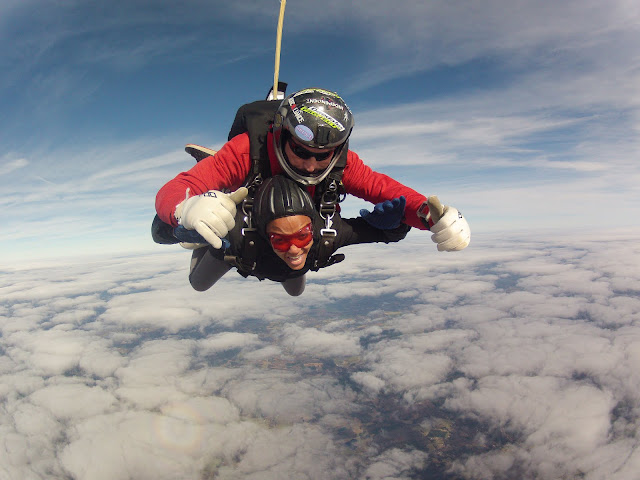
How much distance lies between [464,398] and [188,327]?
14683 cm

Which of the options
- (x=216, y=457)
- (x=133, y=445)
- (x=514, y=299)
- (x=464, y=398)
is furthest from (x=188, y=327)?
(x=514, y=299)

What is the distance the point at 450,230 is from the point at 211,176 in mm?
1962

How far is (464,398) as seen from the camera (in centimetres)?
11619

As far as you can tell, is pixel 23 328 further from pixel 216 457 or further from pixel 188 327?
pixel 216 457

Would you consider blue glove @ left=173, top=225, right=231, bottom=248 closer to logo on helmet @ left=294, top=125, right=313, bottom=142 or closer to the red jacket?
the red jacket

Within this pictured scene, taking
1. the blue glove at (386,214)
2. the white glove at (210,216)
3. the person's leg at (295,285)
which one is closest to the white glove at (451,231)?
the blue glove at (386,214)

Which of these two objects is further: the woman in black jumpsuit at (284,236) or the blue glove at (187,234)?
the woman in black jumpsuit at (284,236)

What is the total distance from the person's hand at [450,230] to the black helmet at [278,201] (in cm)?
100

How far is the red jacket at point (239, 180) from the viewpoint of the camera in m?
2.54

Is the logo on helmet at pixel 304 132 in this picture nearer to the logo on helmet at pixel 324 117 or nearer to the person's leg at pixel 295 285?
the logo on helmet at pixel 324 117

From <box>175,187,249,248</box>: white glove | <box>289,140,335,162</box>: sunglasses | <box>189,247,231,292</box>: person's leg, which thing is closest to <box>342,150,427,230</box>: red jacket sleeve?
<box>289,140,335,162</box>: sunglasses

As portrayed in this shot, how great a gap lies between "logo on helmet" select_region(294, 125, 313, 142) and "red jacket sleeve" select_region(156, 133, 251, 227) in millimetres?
573

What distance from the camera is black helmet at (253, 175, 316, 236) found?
2.61m

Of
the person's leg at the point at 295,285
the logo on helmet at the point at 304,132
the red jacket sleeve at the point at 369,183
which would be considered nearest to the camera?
the logo on helmet at the point at 304,132
